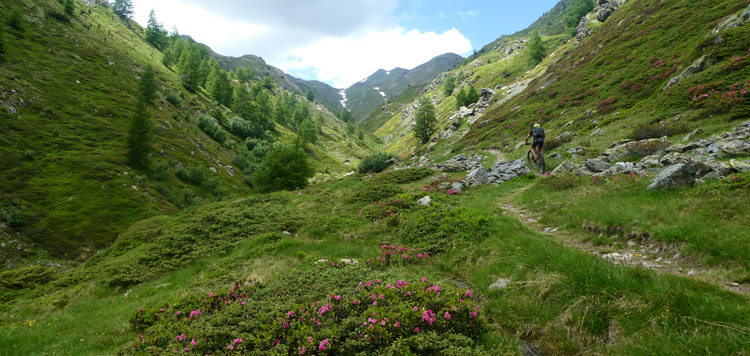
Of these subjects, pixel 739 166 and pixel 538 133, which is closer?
pixel 739 166

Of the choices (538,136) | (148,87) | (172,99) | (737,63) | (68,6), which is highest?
(68,6)

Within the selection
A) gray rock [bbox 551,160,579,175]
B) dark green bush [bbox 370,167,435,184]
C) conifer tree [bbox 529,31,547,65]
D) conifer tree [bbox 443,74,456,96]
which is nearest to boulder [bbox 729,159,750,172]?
gray rock [bbox 551,160,579,175]

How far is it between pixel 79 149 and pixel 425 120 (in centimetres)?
6866

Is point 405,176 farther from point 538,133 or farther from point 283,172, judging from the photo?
point 283,172

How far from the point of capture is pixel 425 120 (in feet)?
250

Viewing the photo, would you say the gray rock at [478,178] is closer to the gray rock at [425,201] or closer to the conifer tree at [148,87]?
the gray rock at [425,201]

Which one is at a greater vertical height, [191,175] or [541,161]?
[541,161]

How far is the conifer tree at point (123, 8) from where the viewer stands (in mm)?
153000

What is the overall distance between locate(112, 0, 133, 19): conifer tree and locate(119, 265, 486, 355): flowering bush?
8702 inches

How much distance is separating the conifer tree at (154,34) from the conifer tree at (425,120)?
147m

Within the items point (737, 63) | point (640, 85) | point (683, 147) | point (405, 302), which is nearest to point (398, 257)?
point (405, 302)

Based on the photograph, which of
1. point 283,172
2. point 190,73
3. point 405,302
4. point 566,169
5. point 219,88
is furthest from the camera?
point 219,88

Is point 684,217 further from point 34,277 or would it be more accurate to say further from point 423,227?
point 34,277

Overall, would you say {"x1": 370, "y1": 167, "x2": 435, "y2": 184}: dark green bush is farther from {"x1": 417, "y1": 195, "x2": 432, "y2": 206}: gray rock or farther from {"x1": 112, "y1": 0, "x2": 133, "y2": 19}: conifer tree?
{"x1": 112, "y1": 0, "x2": 133, "y2": 19}: conifer tree
